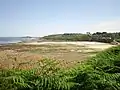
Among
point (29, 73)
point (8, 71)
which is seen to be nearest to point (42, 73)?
point (29, 73)

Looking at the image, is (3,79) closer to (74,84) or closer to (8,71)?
(8,71)

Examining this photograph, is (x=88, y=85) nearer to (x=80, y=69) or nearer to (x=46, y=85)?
(x=46, y=85)

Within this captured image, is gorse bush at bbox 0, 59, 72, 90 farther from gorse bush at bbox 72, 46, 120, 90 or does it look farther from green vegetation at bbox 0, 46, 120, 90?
gorse bush at bbox 72, 46, 120, 90

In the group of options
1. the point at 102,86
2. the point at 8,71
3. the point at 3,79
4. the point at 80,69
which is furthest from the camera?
the point at 80,69

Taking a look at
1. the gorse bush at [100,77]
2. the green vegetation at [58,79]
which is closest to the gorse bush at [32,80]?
the green vegetation at [58,79]

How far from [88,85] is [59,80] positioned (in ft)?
1.28

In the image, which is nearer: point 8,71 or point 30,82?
point 30,82

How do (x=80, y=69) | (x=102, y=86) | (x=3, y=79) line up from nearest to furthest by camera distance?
(x=102, y=86) → (x=3, y=79) → (x=80, y=69)

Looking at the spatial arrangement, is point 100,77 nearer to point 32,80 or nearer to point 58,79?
point 58,79

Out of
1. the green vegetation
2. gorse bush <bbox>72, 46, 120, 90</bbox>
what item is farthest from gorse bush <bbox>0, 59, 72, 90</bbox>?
gorse bush <bbox>72, 46, 120, 90</bbox>

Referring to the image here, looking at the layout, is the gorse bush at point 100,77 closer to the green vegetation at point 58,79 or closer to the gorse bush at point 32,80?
the green vegetation at point 58,79

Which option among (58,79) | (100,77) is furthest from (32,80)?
(100,77)

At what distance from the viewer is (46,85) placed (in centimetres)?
360

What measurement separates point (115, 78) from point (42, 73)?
1.03 meters
